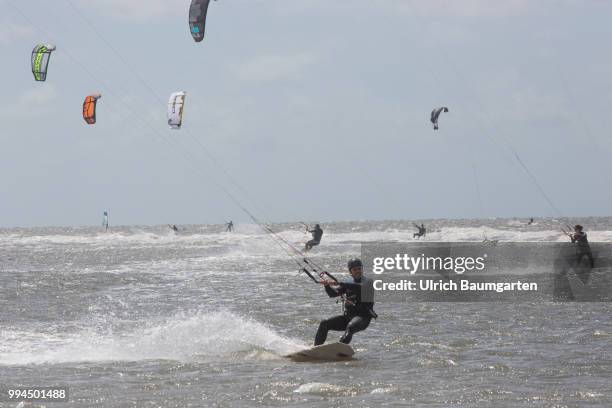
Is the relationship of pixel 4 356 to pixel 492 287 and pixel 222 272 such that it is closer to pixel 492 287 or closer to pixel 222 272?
pixel 492 287

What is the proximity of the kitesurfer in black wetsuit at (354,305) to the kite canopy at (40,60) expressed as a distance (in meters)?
12.6

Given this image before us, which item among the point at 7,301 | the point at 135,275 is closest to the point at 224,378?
the point at 7,301

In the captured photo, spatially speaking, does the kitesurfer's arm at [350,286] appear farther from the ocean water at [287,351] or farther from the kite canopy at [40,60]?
the kite canopy at [40,60]

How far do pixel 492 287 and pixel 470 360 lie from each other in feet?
35.9

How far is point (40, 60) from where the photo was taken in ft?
→ 68.0

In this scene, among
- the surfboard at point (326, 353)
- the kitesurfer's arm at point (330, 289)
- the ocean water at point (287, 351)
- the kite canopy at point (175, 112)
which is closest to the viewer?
the ocean water at point (287, 351)

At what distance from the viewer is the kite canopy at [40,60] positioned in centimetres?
2058

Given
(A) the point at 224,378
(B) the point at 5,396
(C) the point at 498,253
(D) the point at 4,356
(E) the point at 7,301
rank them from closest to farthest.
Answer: (B) the point at 5,396 < (A) the point at 224,378 < (D) the point at 4,356 < (E) the point at 7,301 < (C) the point at 498,253

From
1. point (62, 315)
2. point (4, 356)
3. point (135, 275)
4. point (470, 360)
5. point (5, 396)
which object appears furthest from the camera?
point (135, 275)

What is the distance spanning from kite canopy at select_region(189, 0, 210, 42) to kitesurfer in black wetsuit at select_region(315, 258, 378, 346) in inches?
380

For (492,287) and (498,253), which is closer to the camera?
(492,287)

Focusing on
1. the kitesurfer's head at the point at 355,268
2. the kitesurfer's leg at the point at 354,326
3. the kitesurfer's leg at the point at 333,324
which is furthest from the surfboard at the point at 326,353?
the kitesurfer's head at the point at 355,268

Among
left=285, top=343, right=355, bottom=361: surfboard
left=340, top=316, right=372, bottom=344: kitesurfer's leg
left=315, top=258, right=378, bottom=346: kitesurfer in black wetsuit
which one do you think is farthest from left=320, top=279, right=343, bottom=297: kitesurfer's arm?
left=285, top=343, right=355, bottom=361: surfboard

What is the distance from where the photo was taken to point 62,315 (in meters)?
15.4
